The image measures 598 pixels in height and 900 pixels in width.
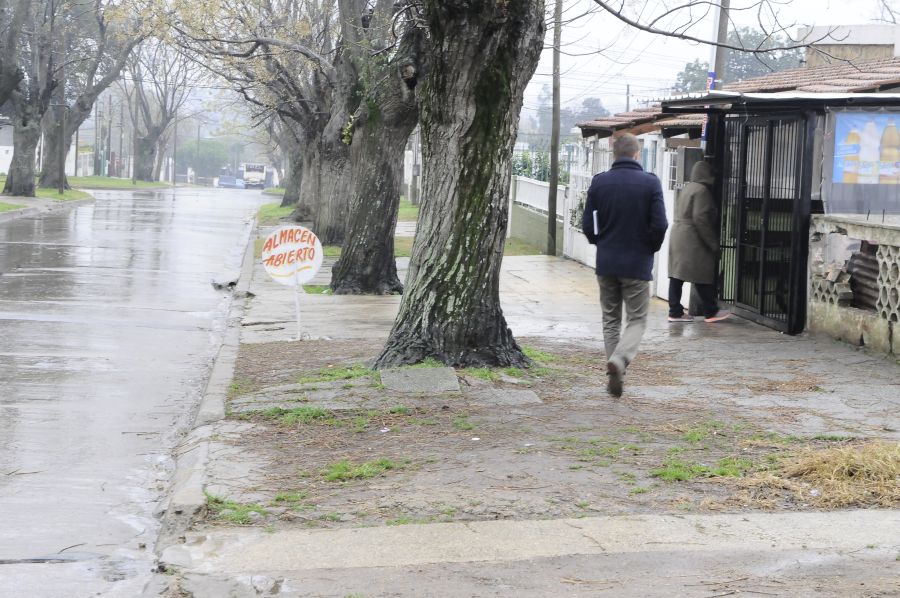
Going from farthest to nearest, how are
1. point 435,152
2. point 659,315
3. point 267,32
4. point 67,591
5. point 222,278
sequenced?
point 267,32 → point 222,278 → point 659,315 → point 435,152 → point 67,591

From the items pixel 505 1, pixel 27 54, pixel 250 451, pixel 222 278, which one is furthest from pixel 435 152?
pixel 27 54

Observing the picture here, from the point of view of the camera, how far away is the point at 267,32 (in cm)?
2953

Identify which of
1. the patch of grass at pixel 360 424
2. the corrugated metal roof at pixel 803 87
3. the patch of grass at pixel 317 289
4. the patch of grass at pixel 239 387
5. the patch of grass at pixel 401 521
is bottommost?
the patch of grass at pixel 401 521

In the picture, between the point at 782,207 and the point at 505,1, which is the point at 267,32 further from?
the point at 505,1

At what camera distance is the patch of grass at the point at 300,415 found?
823cm

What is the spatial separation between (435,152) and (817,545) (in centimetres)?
535

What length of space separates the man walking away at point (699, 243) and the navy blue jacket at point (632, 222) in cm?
470

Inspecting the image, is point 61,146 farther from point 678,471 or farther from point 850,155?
point 678,471

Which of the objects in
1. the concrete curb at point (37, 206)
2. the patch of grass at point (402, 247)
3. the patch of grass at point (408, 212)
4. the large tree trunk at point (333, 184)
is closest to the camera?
the patch of grass at point (402, 247)

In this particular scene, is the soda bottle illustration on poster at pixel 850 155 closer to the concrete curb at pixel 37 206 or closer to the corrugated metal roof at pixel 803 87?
the corrugated metal roof at pixel 803 87

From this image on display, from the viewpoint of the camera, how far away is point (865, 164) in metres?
12.1

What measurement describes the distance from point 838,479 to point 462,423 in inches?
98.2

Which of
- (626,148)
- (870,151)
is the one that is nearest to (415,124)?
(870,151)

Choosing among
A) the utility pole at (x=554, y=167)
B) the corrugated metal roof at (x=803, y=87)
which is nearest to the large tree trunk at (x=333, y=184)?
the utility pole at (x=554, y=167)
